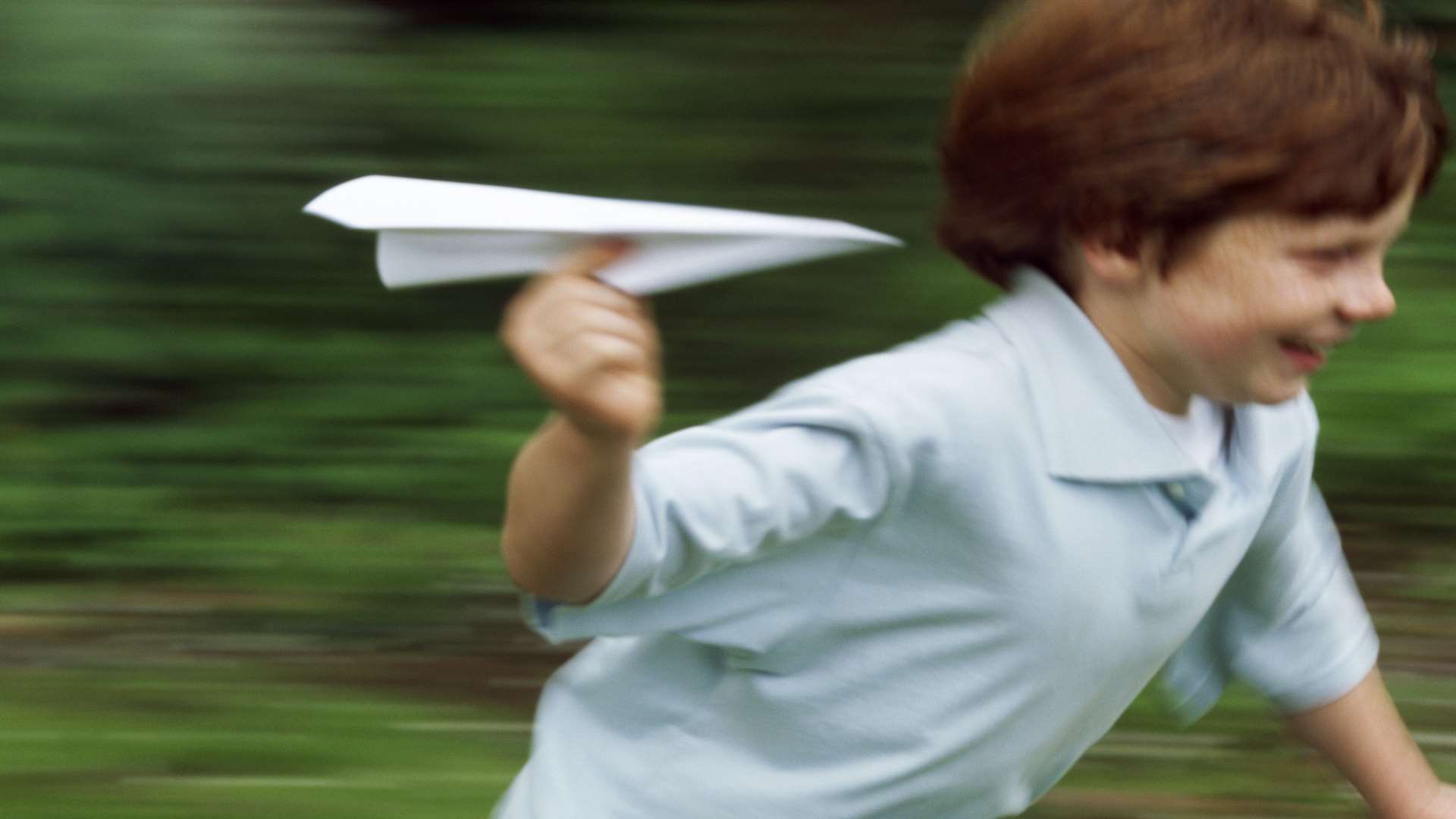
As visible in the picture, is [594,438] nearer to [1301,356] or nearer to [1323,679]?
[1301,356]

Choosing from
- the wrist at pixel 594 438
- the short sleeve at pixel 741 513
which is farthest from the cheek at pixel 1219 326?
the wrist at pixel 594 438

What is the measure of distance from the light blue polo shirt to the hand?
180 mm

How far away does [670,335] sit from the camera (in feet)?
13.6

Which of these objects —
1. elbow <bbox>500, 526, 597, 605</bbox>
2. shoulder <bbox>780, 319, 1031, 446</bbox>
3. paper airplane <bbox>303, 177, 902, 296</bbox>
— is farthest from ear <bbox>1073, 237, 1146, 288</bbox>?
elbow <bbox>500, 526, 597, 605</bbox>

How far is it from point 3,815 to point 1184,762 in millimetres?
1649

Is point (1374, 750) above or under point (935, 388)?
under

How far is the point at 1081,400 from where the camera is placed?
5.80ft

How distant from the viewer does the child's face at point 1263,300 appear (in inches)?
67.7

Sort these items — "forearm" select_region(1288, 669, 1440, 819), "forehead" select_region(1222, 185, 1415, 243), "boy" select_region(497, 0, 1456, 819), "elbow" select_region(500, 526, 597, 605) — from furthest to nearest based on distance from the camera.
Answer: "forearm" select_region(1288, 669, 1440, 819)
"forehead" select_region(1222, 185, 1415, 243)
"boy" select_region(497, 0, 1456, 819)
"elbow" select_region(500, 526, 597, 605)

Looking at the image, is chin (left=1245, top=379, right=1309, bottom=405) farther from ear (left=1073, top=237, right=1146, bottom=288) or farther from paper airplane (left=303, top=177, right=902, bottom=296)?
paper airplane (left=303, top=177, right=902, bottom=296)

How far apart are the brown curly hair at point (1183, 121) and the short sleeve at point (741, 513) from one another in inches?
13.8

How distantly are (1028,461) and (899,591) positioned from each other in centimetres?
15

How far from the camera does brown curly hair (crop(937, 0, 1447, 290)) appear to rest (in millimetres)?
1722

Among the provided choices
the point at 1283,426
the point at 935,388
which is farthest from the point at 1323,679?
the point at 935,388
